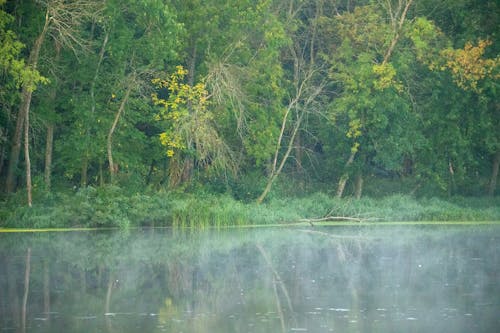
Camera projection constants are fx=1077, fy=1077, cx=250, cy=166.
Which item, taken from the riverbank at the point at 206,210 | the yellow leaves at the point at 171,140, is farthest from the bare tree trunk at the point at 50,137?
the yellow leaves at the point at 171,140

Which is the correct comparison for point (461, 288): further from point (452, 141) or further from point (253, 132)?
point (452, 141)

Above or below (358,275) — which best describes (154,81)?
above

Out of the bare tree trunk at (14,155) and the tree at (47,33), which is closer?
the tree at (47,33)

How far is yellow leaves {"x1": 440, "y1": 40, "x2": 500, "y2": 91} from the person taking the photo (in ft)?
128

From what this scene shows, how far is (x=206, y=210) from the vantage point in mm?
33250

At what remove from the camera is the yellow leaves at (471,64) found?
1538 inches

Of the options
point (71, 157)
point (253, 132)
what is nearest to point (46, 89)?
point (71, 157)

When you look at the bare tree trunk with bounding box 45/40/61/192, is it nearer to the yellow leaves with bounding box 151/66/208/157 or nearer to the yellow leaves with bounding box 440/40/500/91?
the yellow leaves with bounding box 151/66/208/157

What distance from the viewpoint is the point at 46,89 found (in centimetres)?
3603

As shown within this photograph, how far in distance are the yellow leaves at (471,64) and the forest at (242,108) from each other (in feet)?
0.24

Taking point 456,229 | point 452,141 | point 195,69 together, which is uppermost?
point 195,69

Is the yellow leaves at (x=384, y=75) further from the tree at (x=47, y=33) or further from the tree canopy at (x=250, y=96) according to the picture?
the tree at (x=47, y=33)

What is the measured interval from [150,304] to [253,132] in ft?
71.1

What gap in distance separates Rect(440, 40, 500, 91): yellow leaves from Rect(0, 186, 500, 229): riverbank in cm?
469
